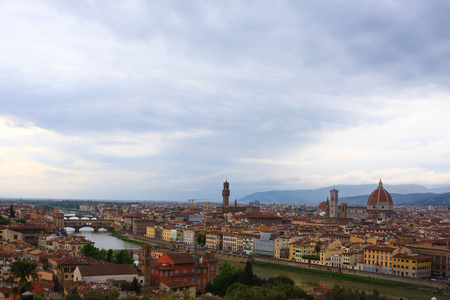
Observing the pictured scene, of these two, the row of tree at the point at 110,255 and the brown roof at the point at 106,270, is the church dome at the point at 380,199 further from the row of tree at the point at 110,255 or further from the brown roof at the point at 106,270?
the brown roof at the point at 106,270

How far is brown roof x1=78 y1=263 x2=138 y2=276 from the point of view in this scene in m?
20.9

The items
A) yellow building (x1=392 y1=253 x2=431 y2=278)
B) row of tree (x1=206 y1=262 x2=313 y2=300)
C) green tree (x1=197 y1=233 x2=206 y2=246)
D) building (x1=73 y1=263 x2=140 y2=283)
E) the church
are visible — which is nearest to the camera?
row of tree (x1=206 y1=262 x2=313 y2=300)

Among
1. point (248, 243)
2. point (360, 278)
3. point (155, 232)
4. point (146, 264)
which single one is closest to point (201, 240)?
point (248, 243)

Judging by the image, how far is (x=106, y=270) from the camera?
2136 centimetres

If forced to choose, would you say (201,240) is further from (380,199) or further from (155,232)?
(380,199)

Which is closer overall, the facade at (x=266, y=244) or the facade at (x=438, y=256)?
the facade at (x=438, y=256)

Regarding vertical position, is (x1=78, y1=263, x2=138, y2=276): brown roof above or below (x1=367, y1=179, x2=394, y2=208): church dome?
below

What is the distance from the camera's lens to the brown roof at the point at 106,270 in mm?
20938

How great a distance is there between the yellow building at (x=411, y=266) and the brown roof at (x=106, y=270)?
19213 millimetres

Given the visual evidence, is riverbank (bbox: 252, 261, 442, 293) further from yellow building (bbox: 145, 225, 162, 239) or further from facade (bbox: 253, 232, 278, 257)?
yellow building (bbox: 145, 225, 162, 239)

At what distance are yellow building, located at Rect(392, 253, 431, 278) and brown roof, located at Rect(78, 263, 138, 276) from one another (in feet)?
63.0

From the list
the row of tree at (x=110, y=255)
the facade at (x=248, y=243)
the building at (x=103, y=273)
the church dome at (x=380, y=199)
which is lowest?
the facade at (x=248, y=243)

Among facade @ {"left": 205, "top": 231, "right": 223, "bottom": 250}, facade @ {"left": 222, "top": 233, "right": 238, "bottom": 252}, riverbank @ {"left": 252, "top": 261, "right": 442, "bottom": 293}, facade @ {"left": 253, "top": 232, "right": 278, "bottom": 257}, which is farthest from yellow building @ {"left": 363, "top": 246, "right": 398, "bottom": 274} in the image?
facade @ {"left": 205, "top": 231, "right": 223, "bottom": 250}

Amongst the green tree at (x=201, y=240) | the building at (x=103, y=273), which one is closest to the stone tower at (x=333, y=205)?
the green tree at (x=201, y=240)
